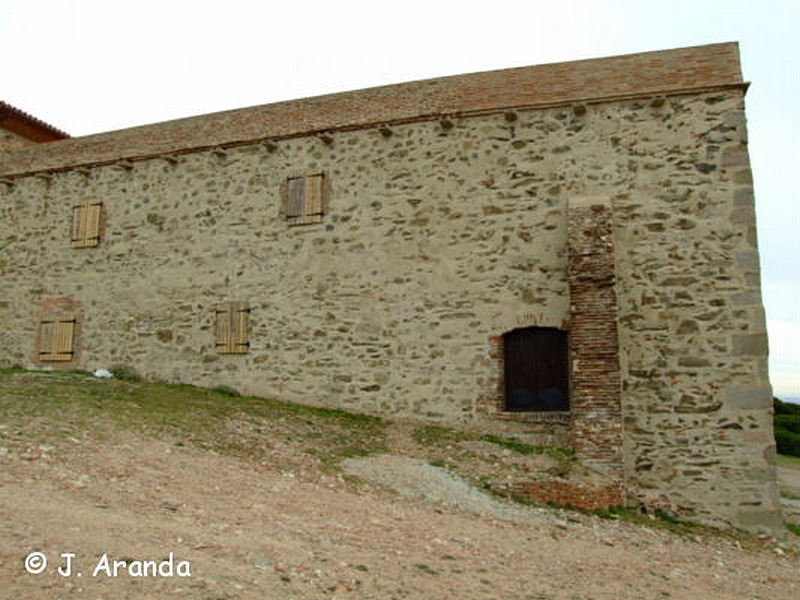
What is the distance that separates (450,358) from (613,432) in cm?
293

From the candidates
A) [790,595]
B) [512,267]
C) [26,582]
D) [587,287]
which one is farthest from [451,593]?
[512,267]

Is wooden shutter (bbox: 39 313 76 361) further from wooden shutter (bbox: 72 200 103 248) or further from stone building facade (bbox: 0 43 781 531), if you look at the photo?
wooden shutter (bbox: 72 200 103 248)

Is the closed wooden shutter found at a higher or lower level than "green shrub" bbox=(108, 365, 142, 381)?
higher

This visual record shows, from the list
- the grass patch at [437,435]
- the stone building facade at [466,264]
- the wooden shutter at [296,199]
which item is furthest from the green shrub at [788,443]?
the wooden shutter at [296,199]

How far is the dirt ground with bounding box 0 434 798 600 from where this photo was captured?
4742mm

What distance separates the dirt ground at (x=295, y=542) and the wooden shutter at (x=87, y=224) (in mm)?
7093

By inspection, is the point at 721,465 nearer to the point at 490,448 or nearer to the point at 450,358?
the point at 490,448

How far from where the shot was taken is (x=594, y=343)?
9.66 metres

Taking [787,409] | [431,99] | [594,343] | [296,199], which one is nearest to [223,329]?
[296,199]

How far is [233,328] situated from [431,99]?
5236 millimetres

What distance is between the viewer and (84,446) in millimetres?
7711

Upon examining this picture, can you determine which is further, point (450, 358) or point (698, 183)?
point (450, 358)

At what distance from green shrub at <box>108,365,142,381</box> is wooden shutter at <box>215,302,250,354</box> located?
6.06ft

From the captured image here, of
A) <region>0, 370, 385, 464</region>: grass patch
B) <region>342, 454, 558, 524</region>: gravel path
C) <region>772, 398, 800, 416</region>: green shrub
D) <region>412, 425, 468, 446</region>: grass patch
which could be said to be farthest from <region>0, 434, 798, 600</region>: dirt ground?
<region>772, 398, 800, 416</region>: green shrub
